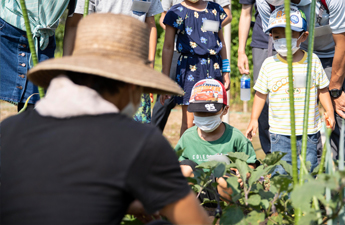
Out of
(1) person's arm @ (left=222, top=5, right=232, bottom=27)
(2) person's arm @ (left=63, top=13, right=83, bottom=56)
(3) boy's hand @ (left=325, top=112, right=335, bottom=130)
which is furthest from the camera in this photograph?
(1) person's arm @ (left=222, top=5, right=232, bottom=27)

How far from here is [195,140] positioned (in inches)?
103

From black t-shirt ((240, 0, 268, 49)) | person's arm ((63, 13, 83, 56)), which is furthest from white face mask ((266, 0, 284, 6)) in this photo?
person's arm ((63, 13, 83, 56))

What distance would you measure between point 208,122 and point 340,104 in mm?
1039

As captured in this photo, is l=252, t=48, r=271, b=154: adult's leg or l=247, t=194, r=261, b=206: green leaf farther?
l=252, t=48, r=271, b=154: adult's leg

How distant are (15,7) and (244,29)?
5.91 ft

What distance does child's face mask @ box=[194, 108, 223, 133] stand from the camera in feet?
8.39

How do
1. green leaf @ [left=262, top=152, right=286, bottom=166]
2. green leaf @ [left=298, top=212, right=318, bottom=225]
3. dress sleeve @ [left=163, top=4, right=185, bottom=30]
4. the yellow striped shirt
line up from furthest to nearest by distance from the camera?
1. dress sleeve @ [left=163, top=4, right=185, bottom=30]
2. the yellow striped shirt
3. green leaf @ [left=262, top=152, right=286, bottom=166]
4. green leaf @ [left=298, top=212, right=318, bottom=225]

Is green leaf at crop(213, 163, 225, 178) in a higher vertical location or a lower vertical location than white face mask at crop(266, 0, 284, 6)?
lower

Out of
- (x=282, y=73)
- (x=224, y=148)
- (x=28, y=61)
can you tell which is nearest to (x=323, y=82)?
(x=282, y=73)

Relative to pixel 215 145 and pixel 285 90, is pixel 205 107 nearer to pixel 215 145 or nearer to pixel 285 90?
→ pixel 215 145

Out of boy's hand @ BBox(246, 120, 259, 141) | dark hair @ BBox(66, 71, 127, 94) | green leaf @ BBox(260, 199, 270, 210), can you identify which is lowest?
green leaf @ BBox(260, 199, 270, 210)

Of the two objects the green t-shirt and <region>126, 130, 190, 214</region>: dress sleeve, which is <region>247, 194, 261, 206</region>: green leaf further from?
the green t-shirt

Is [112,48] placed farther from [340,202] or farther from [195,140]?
[195,140]

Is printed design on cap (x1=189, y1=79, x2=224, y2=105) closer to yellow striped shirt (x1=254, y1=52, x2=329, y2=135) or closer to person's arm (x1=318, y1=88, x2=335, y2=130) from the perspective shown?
yellow striped shirt (x1=254, y1=52, x2=329, y2=135)
